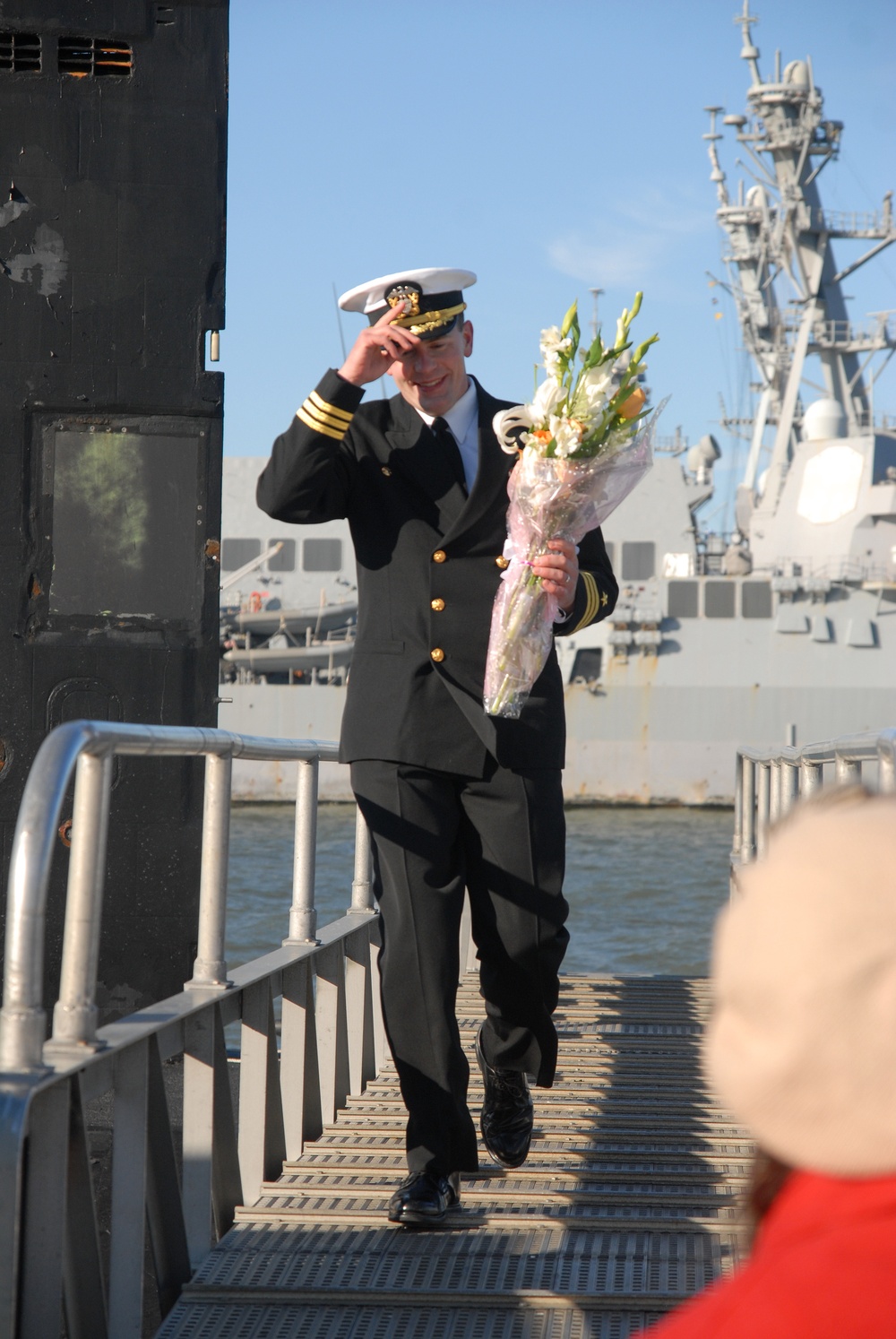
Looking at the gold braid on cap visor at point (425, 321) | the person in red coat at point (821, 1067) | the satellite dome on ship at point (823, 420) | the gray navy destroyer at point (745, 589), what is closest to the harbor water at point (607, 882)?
the gray navy destroyer at point (745, 589)

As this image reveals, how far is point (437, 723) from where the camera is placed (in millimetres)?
2949

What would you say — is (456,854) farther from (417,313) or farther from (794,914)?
(794,914)

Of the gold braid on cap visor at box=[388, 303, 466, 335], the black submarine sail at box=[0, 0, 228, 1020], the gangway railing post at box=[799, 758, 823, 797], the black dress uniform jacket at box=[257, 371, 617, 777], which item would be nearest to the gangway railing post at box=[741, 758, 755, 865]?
the gangway railing post at box=[799, 758, 823, 797]

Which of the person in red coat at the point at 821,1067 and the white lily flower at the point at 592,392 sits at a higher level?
the white lily flower at the point at 592,392

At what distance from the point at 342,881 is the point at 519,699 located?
21.9 metres

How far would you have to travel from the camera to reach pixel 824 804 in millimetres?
951

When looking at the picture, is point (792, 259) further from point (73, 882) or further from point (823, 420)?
point (73, 882)

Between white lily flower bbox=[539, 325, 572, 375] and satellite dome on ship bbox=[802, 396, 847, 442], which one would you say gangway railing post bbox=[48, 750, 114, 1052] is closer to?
white lily flower bbox=[539, 325, 572, 375]

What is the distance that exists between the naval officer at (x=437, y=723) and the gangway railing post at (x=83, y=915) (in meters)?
0.87

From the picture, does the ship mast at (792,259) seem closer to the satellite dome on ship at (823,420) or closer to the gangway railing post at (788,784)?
the satellite dome on ship at (823,420)

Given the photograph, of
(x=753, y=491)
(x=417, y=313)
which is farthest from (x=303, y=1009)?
(x=753, y=491)

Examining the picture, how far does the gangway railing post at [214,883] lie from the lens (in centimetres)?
289

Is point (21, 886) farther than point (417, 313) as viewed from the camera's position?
No

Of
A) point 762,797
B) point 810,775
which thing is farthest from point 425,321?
point 762,797
